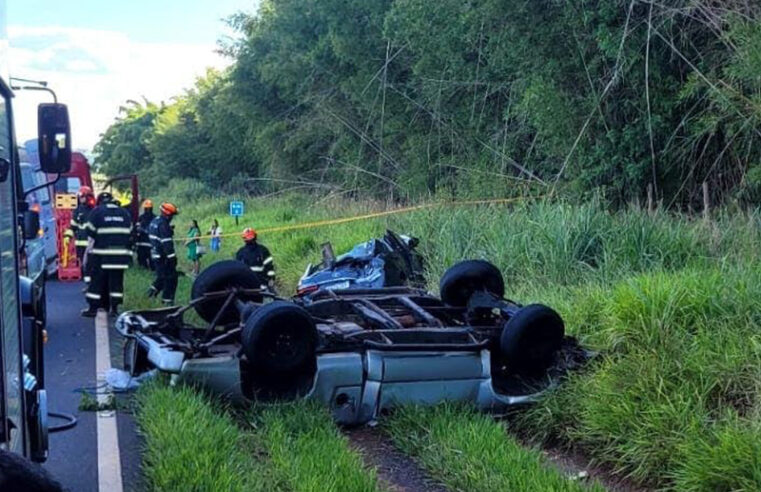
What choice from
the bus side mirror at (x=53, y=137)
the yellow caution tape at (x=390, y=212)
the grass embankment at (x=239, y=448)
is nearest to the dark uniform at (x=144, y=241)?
the yellow caution tape at (x=390, y=212)

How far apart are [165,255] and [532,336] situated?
22.0 ft

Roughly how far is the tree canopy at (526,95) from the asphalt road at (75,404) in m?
7.40

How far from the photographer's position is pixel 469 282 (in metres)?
8.03

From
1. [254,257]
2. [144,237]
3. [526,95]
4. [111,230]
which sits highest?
[526,95]

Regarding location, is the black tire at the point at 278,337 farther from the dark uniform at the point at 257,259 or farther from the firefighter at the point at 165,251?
the firefighter at the point at 165,251

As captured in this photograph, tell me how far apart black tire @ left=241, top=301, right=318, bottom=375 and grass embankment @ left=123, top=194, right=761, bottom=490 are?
1.12 meters

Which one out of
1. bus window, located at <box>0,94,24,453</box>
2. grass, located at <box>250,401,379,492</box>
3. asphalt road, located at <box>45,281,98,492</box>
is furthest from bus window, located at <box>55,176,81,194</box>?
bus window, located at <box>0,94,24,453</box>

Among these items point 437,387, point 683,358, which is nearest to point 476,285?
point 437,387

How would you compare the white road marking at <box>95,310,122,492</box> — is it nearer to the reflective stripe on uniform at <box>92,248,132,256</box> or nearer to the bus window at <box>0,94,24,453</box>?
the bus window at <box>0,94,24,453</box>

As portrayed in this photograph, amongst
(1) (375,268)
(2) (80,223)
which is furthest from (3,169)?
(2) (80,223)

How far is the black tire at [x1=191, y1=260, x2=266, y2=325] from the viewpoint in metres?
7.76

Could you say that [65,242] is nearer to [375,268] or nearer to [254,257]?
[254,257]

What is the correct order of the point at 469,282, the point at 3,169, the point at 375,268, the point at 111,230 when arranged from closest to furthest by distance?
the point at 3,169
the point at 469,282
the point at 375,268
the point at 111,230

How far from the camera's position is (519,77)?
16.5m
